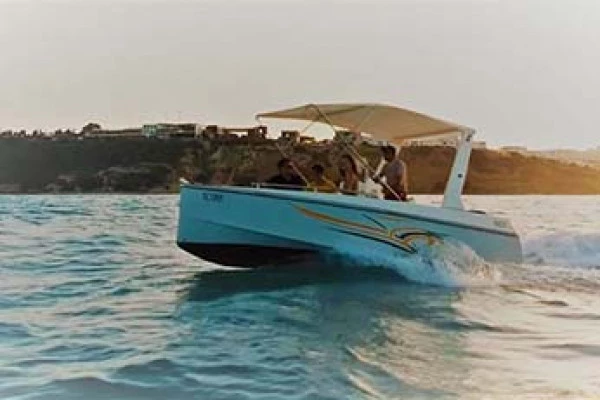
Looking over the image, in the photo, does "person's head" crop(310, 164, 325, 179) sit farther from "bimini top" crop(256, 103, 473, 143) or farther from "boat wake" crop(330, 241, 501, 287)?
"boat wake" crop(330, 241, 501, 287)

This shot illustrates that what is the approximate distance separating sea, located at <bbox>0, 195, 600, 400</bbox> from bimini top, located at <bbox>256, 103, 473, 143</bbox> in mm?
595

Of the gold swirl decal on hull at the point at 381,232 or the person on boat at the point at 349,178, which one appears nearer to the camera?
the gold swirl decal on hull at the point at 381,232

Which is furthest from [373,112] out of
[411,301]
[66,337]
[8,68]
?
[66,337]

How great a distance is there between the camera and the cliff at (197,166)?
7.39 meters

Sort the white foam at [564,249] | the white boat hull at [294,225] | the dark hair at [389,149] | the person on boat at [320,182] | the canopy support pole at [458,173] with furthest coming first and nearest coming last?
the white foam at [564,249] < the canopy support pole at [458,173] < the dark hair at [389,149] < the person on boat at [320,182] < the white boat hull at [294,225]

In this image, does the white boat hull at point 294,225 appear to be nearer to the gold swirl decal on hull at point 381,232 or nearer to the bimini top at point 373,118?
the gold swirl decal on hull at point 381,232

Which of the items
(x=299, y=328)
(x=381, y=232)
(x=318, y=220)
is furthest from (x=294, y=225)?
(x=299, y=328)

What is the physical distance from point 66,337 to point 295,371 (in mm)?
1368

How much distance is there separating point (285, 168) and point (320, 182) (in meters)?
0.28

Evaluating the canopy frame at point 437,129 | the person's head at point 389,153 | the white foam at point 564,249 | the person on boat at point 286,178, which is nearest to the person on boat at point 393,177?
the person's head at point 389,153

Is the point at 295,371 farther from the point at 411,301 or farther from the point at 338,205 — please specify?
the point at 338,205

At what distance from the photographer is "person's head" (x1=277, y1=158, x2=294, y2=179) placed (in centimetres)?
709

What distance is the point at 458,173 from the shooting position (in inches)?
292

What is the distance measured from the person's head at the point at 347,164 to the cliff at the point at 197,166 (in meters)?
0.10
